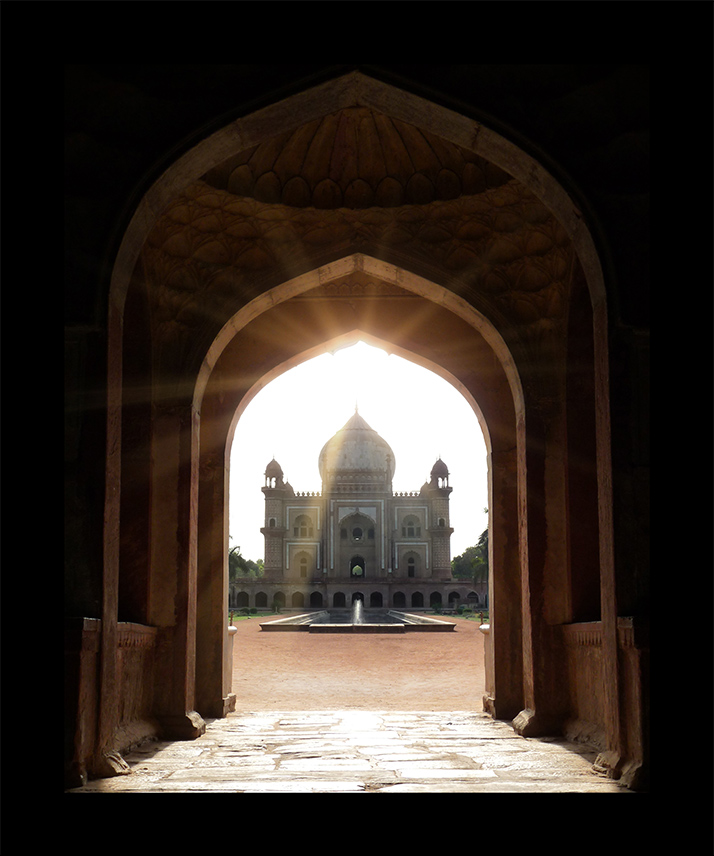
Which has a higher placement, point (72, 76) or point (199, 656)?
point (72, 76)

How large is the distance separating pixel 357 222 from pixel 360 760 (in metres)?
3.98

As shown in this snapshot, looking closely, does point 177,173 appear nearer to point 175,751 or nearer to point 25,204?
point 25,204

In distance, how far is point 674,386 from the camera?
9.46ft

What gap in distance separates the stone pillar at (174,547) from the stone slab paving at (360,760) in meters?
0.53

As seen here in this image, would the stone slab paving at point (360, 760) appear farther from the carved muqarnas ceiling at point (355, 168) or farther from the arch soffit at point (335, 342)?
the carved muqarnas ceiling at point (355, 168)

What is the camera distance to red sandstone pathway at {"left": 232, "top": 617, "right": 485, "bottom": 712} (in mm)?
9031

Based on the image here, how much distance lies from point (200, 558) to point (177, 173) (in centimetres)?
359

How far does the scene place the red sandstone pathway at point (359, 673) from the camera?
9.03 m

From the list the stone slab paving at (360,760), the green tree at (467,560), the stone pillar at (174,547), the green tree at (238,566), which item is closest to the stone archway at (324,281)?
the stone pillar at (174,547)

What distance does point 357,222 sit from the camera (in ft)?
22.4

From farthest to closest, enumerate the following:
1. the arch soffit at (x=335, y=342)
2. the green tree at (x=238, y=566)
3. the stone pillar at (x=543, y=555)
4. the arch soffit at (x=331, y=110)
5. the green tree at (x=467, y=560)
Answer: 1. the green tree at (x=467, y=560)
2. the green tree at (x=238, y=566)
3. the arch soffit at (x=335, y=342)
4. the stone pillar at (x=543, y=555)
5. the arch soffit at (x=331, y=110)

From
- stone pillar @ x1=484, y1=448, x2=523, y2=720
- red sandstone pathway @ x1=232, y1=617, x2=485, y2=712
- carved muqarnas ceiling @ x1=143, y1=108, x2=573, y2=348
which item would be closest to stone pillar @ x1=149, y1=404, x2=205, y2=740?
carved muqarnas ceiling @ x1=143, y1=108, x2=573, y2=348

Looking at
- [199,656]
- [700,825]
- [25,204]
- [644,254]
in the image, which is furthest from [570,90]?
[199,656]

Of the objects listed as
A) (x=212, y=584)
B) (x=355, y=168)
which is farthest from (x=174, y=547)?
(x=355, y=168)
